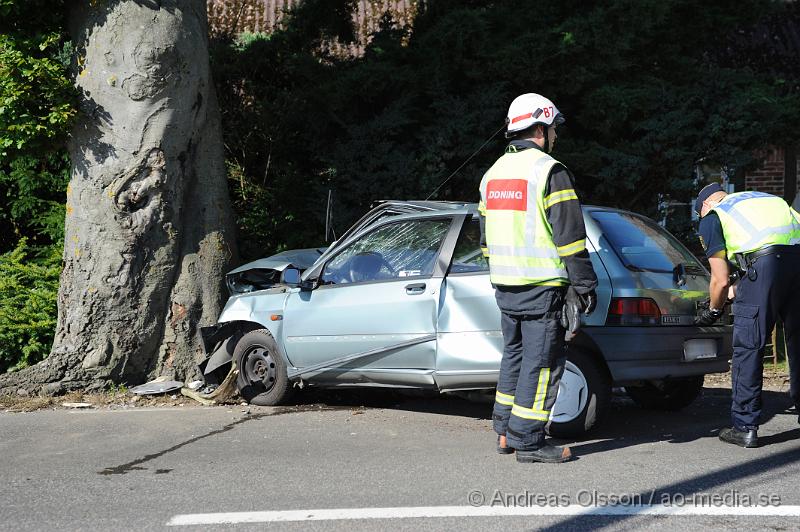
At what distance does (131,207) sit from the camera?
8062 millimetres

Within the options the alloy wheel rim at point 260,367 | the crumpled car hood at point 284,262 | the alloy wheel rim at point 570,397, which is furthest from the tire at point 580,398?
the crumpled car hood at point 284,262

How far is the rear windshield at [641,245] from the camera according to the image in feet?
19.2

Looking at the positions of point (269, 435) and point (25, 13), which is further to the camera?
point (25, 13)

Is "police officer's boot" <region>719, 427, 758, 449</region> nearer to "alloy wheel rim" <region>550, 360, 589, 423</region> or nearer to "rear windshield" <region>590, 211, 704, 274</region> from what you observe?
"alloy wheel rim" <region>550, 360, 589, 423</region>

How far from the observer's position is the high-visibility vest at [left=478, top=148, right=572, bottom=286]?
498cm

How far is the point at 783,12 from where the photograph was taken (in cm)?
1144

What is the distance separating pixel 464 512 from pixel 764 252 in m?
2.58

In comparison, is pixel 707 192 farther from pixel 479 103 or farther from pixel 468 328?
pixel 479 103

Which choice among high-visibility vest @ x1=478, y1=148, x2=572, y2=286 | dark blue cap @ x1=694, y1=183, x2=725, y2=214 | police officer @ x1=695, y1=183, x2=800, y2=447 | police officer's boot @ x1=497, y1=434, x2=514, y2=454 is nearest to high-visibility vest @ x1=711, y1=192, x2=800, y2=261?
police officer @ x1=695, y1=183, x2=800, y2=447

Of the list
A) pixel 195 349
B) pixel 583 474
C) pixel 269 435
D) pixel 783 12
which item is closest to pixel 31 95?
pixel 195 349

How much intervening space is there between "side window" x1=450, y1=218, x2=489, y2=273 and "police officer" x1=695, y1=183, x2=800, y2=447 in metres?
1.45

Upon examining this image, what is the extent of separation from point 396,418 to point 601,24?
535 cm

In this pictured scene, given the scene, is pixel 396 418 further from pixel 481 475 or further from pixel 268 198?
pixel 268 198

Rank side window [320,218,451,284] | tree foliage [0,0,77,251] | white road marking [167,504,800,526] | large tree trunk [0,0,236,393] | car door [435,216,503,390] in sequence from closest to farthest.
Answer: white road marking [167,504,800,526], car door [435,216,503,390], side window [320,218,451,284], tree foliage [0,0,77,251], large tree trunk [0,0,236,393]
